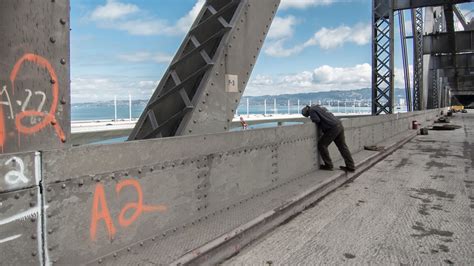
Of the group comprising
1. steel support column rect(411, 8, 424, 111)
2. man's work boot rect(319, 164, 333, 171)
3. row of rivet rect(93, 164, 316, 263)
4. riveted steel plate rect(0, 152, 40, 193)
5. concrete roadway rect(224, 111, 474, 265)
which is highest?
steel support column rect(411, 8, 424, 111)

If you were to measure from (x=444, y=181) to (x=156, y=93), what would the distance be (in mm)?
6155

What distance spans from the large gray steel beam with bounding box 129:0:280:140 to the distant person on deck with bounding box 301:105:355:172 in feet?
8.91

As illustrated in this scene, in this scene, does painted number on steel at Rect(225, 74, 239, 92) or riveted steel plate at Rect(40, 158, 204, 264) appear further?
painted number on steel at Rect(225, 74, 239, 92)

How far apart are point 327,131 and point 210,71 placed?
395cm

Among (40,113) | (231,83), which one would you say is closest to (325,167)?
(231,83)

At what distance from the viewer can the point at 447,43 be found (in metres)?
32.1

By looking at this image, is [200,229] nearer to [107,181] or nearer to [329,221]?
[107,181]

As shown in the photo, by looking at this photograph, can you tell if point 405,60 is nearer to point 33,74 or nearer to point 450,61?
point 450,61

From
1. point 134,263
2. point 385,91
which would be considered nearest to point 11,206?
point 134,263

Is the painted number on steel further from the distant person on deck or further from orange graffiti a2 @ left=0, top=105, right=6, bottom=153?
the distant person on deck

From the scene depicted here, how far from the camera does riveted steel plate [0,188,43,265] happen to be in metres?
2.38

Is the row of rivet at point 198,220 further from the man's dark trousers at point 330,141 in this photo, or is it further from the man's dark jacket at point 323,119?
the man's dark jacket at point 323,119

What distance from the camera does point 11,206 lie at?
94.8 inches

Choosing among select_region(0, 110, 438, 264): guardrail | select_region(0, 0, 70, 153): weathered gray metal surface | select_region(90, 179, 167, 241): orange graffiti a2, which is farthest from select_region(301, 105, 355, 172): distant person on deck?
select_region(0, 0, 70, 153): weathered gray metal surface
